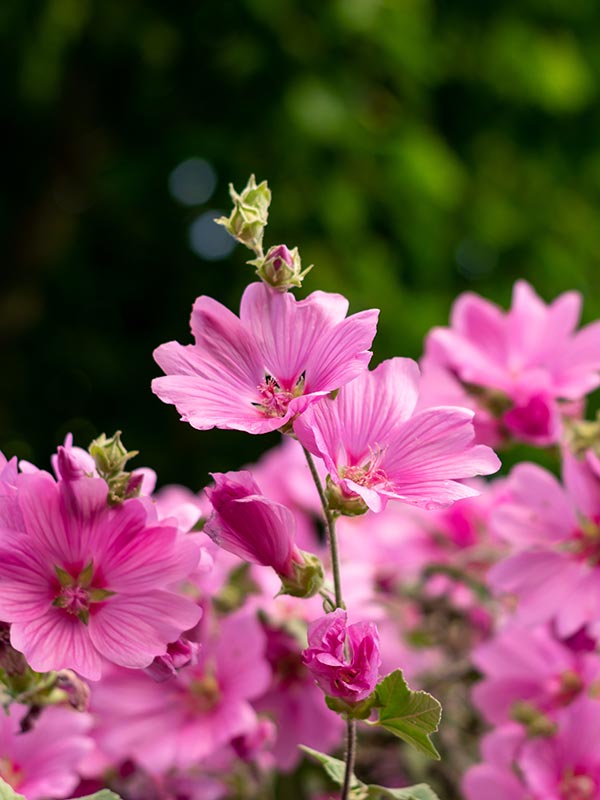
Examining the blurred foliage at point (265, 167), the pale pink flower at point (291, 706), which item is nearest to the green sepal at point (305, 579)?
the pale pink flower at point (291, 706)

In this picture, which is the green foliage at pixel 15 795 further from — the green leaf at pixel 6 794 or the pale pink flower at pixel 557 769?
the pale pink flower at pixel 557 769

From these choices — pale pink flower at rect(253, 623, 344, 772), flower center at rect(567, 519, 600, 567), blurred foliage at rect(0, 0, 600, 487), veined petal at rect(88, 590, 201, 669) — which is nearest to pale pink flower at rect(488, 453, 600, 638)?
flower center at rect(567, 519, 600, 567)

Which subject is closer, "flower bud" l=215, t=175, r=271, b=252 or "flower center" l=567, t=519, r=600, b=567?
"flower bud" l=215, t=175, r=271, b=252

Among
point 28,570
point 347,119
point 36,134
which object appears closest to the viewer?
point 28,570

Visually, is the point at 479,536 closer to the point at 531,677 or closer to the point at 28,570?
the point at 531,677

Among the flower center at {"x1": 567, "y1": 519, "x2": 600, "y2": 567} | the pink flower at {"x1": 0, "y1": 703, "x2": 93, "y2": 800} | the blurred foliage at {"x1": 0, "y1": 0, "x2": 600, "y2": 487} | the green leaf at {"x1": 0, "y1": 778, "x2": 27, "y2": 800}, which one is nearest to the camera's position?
the green leaf at {"x1": 0, "y1": 778, "x2": 27, "y2": 800}

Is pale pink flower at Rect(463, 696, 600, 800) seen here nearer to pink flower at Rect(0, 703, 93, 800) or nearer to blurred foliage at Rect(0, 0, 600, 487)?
pink flower at Rect(0, 703, 93, 800)

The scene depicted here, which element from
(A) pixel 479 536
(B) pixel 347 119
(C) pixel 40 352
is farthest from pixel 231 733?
(C) pixel 40 352
